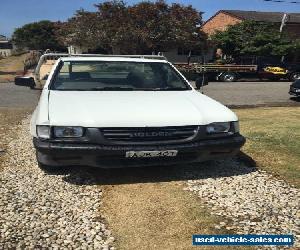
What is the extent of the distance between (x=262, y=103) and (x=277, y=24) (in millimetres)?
27476

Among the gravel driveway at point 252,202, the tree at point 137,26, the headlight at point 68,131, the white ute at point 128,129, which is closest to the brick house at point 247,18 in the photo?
the tree at point 137,26

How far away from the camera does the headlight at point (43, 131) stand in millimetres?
4820

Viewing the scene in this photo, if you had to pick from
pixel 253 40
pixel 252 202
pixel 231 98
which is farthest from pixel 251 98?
pixel 253 40

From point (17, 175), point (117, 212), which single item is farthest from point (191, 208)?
point (17, 175)

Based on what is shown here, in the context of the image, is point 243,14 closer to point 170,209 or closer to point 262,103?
point 262,103

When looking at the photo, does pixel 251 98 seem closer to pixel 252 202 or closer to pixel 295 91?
pixel 295 91

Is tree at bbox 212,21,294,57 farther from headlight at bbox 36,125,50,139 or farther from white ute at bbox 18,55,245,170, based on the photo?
headlight at bbox 36,125,50,139

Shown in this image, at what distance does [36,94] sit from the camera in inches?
603

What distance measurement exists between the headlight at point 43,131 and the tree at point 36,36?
61142 mm

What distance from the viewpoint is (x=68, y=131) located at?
4828 mm

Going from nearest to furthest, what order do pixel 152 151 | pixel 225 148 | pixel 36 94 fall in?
pixel 152 151
pixel 225 148
pixel 36 94

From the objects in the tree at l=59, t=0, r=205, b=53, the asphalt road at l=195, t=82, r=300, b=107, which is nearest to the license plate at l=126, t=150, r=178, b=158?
the asphalt road at l=195, t=82, r=300, b=107

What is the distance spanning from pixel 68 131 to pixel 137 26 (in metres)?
24.4

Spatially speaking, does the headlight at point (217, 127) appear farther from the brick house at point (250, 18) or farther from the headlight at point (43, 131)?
the brick house at point (250, 18)
